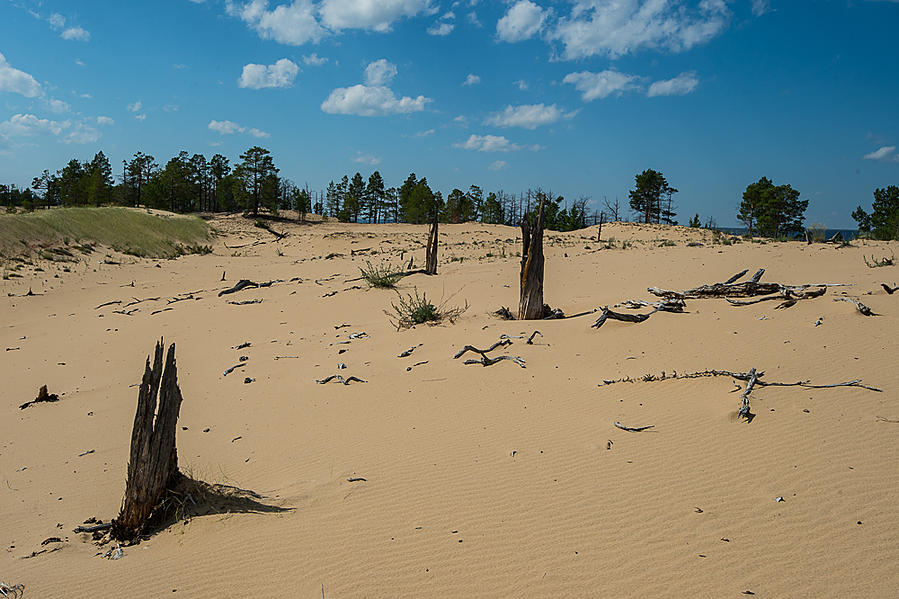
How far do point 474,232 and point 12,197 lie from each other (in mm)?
46260

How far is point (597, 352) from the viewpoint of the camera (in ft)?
23.2

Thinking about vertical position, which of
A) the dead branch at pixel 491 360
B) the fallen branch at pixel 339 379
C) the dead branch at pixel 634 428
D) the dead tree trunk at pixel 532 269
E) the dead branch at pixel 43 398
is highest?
the dead tree trunk at pixel 532 269

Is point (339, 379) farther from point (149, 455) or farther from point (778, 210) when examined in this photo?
point (778, 210)

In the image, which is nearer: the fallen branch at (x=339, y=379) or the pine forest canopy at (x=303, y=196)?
the fallen branch at (x=339, y=379)

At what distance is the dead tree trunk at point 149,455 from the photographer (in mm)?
3504

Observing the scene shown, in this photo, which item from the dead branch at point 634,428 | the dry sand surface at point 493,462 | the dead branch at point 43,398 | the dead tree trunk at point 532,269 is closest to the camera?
the dry sand surface at point 493,462

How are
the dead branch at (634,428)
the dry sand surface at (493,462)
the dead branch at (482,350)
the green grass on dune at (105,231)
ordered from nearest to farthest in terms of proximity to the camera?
the dry sand surface at (493,462) → the dead branch at (634,428) → the dead branch at (482,350) → the green grass on dune at (105,231)

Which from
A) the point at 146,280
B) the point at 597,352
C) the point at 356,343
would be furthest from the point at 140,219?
the point at 597,352

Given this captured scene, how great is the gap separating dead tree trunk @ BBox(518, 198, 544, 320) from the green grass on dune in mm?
20135

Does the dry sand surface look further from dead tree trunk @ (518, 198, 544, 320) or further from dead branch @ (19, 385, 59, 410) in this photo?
dead tree trunk @ (518, 198, 544, 320)

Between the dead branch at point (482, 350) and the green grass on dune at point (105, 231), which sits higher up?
the green grass on dune at point (105, 231)

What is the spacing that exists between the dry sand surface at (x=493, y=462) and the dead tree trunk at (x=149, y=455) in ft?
0.65

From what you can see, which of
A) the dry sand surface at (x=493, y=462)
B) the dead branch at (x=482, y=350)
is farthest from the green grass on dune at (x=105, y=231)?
the dead branch at (x=482, y=350)

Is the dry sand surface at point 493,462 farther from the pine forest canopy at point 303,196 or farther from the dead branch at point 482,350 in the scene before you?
the pine forest canopy at point 303,196
